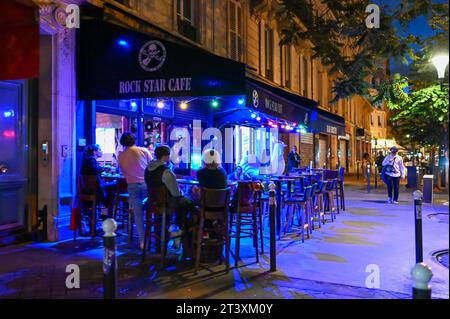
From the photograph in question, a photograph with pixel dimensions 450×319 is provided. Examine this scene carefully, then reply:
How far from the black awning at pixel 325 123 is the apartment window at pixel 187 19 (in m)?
4.50

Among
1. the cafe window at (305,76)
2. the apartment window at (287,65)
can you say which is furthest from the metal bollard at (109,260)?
the cafe window at (305,76)

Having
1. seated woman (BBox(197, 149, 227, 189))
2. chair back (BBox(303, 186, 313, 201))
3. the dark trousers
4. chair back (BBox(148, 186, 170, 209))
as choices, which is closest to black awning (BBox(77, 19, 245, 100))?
seated woman (BBox(197, 149, 227, 189))

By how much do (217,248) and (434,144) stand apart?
14.9m

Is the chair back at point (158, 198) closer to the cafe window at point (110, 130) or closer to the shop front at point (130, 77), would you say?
the shop front at point (130, 77)

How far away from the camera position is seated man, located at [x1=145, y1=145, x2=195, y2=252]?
634 cm

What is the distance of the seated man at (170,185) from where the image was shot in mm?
6336

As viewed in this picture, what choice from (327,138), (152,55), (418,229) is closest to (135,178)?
(152,55)

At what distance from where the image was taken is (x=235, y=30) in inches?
626

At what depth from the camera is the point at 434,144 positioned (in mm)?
18234

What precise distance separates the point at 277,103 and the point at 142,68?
2.83 meters

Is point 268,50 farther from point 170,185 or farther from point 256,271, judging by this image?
point 256,271

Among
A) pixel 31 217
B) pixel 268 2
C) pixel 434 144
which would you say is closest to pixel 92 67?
pixel 31 217
